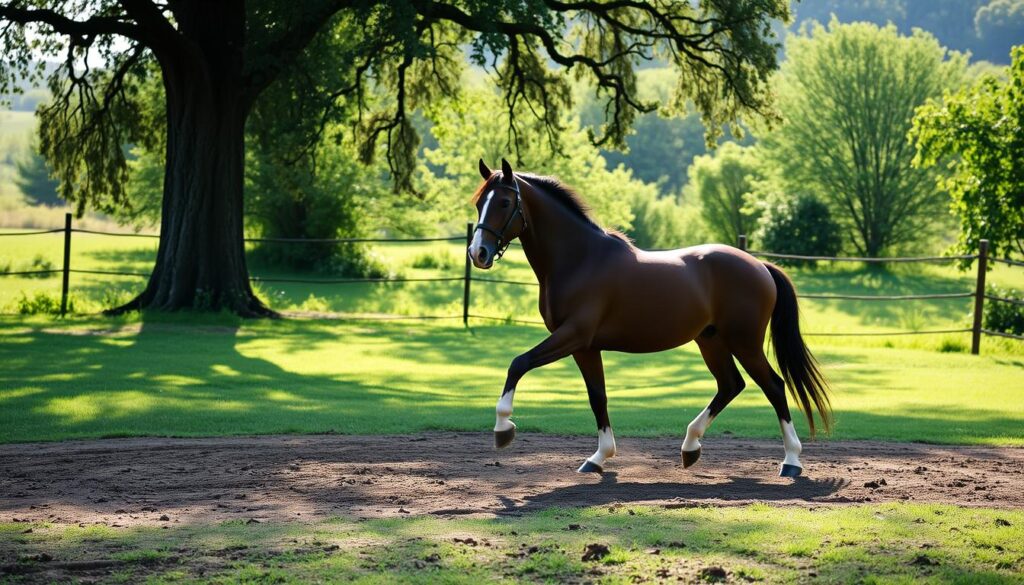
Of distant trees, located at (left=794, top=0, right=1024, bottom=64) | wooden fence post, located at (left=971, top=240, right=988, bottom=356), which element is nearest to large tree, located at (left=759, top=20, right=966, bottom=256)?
wooden fence post, located at (left=971, top=240, right=988, bottom=356)

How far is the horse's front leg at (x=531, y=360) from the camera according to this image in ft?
22.9

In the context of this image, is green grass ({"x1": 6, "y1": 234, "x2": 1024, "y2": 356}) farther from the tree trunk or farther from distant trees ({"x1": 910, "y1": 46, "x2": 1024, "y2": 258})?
distant trees ({"x1": 910, "y1": 46, "x2": 1024, "y2": 258})

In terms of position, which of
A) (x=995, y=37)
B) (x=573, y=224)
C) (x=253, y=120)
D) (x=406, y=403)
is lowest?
(x=406, y=403)

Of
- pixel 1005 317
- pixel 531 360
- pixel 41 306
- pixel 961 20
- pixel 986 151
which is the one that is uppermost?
pixel 961 20

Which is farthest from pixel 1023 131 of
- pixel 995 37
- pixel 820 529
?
pixel 995 37

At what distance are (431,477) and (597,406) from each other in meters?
1.32

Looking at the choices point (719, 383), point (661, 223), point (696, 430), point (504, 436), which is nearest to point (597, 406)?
point (696, 430)

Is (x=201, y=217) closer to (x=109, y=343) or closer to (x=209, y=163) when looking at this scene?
(x=209, y=163)

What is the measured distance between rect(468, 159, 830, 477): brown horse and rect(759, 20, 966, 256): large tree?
116 ft

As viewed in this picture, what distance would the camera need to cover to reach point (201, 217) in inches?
748

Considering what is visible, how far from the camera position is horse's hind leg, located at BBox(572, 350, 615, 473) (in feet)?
25.1

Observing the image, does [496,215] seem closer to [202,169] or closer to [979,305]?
[202,169]

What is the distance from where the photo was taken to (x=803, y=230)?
39312 millimetres

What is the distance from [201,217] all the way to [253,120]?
397 centimetres
